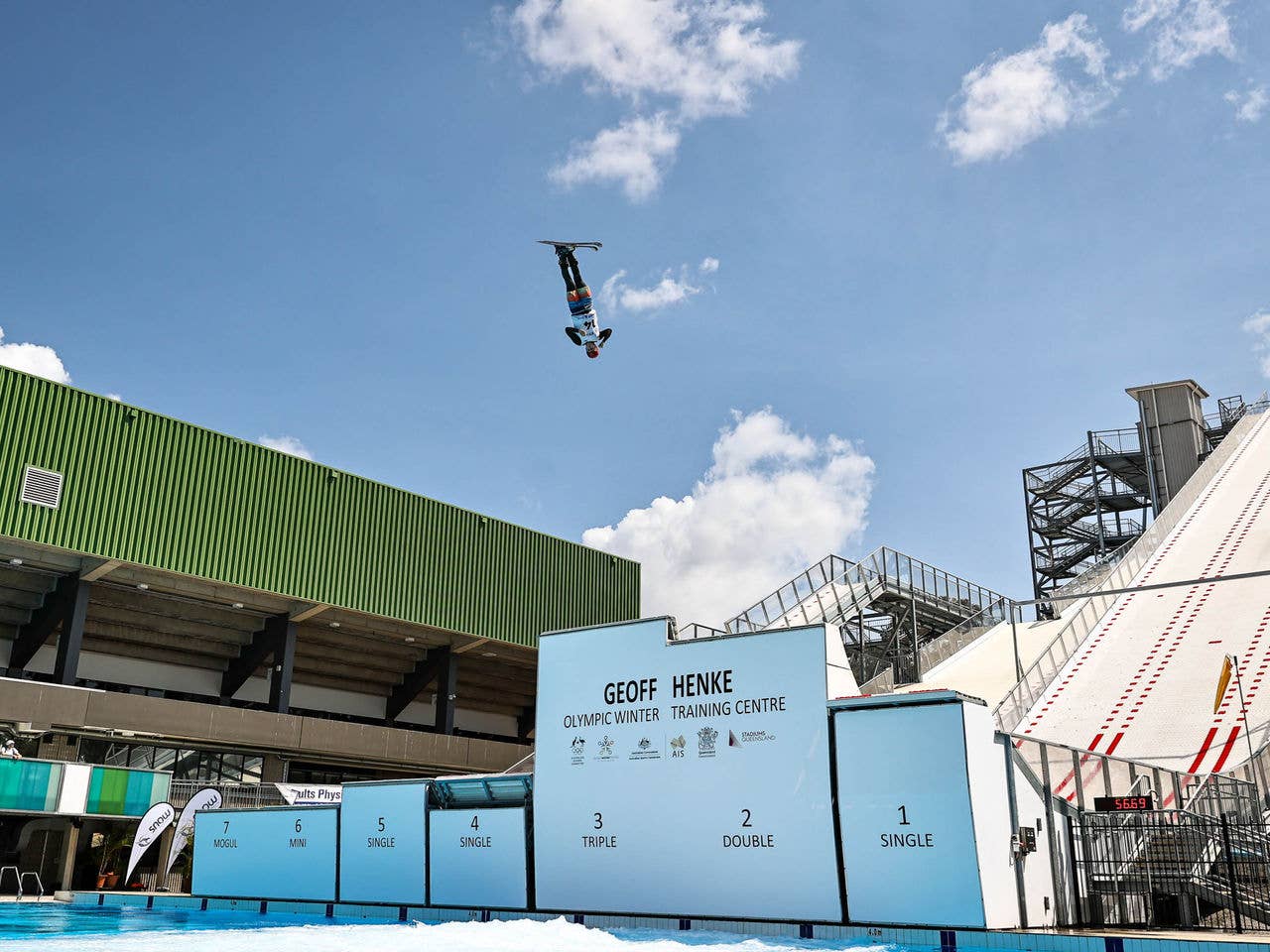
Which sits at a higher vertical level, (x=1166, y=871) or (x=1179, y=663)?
(x=1179, y=663)

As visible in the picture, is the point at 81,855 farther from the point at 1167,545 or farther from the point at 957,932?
the point at 1167,545

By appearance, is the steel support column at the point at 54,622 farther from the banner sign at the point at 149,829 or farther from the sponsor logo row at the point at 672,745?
the sponsor logo row at the point at 672,745

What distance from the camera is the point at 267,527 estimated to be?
115ft

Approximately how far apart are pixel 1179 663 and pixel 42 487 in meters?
30.4

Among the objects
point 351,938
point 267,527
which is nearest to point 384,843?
point 351,938

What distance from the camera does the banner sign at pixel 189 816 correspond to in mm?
25820

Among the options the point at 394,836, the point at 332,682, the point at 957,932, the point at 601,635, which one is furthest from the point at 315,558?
the point at 957,932

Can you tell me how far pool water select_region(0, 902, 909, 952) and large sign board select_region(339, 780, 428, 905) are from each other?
1.11 meters

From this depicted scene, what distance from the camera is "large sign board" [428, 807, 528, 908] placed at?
18375mm

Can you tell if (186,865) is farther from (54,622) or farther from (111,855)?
(54,622)

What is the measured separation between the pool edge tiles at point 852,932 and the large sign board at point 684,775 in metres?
0.19

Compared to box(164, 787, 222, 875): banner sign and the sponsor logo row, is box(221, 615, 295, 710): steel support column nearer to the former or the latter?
box(164, 787, 222, 875): banner sign

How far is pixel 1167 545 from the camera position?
4034 centimetres

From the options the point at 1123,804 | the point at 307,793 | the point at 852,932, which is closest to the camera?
the point at 852,932
